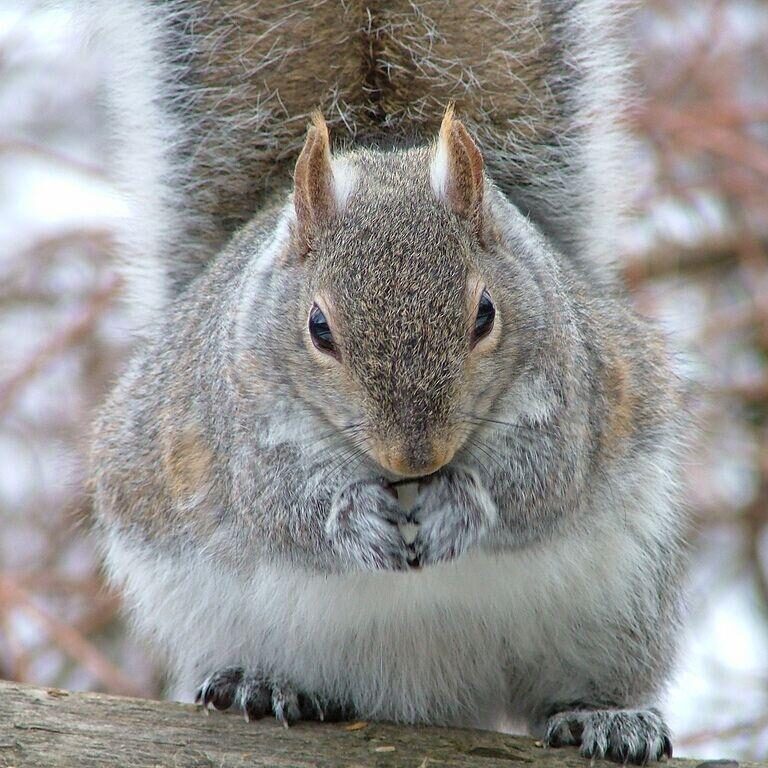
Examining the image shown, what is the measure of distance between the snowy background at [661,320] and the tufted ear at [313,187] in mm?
1133

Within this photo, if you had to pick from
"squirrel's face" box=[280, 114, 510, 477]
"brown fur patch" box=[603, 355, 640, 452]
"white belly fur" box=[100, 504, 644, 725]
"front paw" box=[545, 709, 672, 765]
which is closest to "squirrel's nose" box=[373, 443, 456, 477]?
"squirrel's face" box=[280, 114, 510, 477]

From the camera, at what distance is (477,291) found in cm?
181

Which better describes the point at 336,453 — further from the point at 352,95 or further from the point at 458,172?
the point at 352,95

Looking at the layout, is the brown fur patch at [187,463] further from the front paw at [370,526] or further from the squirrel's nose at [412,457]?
the squirrel's nose at [412,457]

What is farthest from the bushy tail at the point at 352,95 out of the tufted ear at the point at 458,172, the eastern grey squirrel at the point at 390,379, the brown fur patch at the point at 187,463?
the tufted ear at the point at 458,172

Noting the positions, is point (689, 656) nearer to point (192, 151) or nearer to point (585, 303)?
point (585, 303)

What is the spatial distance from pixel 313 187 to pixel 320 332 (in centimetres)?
23

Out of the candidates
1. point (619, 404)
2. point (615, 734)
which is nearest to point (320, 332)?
point (619, 404)

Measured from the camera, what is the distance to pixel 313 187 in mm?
1925

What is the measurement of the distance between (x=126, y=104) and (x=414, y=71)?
2.11 feet

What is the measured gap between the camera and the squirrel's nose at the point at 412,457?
1695mm

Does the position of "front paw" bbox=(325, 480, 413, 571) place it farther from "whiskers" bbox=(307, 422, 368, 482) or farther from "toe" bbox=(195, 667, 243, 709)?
"toe" bbox=(195, 667, 243, 709)

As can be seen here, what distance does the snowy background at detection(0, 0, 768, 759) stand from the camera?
317cm

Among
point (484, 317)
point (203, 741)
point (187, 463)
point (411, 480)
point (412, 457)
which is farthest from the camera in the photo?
point (187, 463)
